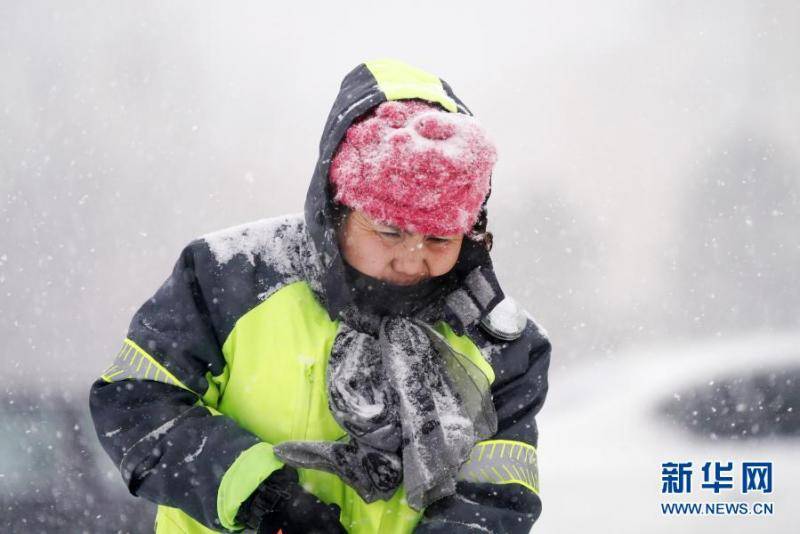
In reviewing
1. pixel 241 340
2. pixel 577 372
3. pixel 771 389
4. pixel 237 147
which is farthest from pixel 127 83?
pixel 771 389

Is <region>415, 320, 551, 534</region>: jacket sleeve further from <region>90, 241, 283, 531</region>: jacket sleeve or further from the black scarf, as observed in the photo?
<region>90, 241, 283, 531</region>: jacket sleeve

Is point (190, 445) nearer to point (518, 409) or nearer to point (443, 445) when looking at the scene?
point (443, 445)

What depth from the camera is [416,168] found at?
4.09 feet

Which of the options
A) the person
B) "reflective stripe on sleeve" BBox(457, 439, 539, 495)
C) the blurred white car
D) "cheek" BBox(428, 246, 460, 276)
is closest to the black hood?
the person

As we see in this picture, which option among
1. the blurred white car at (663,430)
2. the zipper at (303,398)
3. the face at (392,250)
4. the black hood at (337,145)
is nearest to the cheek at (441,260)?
the face at (392,250)

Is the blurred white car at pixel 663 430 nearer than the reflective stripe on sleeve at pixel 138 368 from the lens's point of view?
No

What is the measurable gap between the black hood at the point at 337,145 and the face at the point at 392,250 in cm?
3

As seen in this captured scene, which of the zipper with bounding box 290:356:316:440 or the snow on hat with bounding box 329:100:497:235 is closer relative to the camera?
the snow on hat with bounding box 329:100:497:235

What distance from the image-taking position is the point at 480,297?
143cm

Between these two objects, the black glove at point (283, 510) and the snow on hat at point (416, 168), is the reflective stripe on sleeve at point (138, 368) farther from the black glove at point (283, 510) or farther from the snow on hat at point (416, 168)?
Answer: the snow on hat at point (416, 168)

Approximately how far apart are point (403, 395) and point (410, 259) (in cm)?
21

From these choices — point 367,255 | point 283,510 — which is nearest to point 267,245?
point 367,255

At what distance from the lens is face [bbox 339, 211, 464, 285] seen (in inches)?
52.0

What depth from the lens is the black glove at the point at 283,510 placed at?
1287 mm
